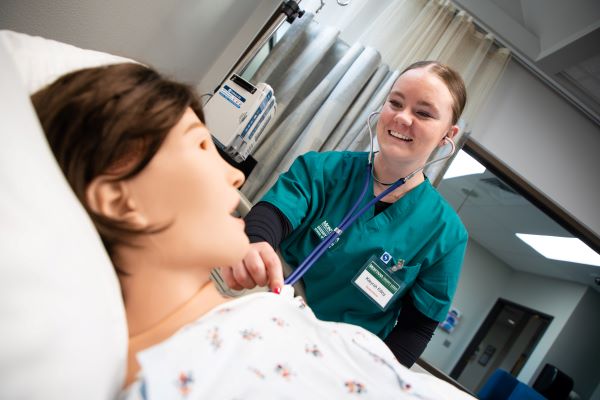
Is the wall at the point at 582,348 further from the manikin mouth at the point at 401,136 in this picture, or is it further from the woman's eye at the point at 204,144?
the woman's eye at the point at 204,144

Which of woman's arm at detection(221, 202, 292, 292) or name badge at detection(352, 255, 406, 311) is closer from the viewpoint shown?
woman's arm at detection(221, 202, 292, 292)

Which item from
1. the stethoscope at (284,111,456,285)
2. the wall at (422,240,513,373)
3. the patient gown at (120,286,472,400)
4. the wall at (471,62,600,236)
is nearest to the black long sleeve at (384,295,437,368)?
the stethoscope at (284,111,456,285)

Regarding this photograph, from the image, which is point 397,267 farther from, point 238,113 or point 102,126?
point 238,113

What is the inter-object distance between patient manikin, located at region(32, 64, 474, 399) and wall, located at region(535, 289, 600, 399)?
5959mm

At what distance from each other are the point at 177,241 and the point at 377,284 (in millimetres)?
619

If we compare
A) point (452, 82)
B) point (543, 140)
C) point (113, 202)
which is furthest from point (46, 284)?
point (543, 140)

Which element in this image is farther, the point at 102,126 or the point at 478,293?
the point at 478,293

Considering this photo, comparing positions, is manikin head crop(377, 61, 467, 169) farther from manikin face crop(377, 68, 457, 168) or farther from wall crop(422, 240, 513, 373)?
wall crop(422, 240, 513, 373)

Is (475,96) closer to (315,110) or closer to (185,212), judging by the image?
(315,110)

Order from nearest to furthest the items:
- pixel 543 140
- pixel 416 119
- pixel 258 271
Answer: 1. pixel 258 271
2. pixel 416 119
3. pixel 543 140

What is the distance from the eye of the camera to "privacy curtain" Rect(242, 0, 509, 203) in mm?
1895

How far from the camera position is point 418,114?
1.05 meters

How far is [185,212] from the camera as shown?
1.73ft

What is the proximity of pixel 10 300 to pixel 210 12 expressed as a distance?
1.67 metres
